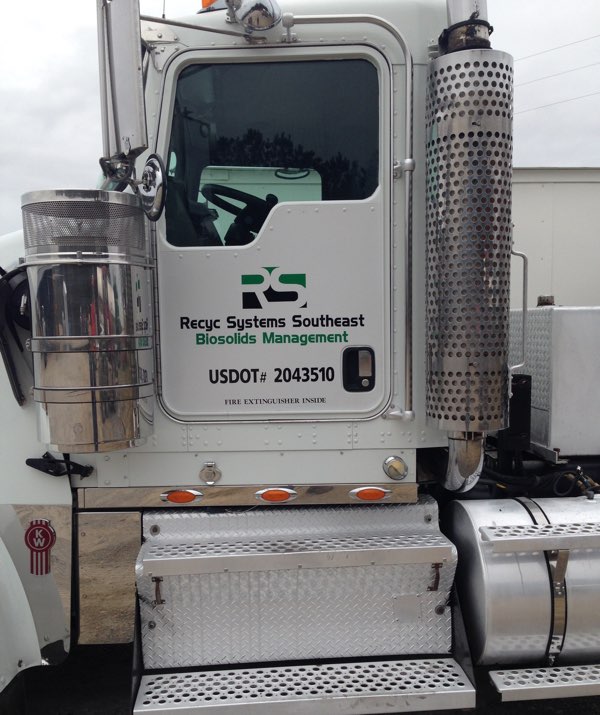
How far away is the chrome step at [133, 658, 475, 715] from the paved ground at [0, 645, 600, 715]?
71cm

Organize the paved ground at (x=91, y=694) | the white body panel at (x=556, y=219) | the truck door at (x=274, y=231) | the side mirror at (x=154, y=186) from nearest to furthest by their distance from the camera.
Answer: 1. the side mirror at (x=154, y=186)
2. the truck door at (x=274, y=231)
3. the paved ground at (x=91, y=694)
4. the white body panel at (x=556, y=219)

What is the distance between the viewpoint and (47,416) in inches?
76.8

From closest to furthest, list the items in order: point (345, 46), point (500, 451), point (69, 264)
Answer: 1. point (69, 264)
2. point (345, 46)
3. point (500, 451)

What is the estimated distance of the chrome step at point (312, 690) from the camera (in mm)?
1955

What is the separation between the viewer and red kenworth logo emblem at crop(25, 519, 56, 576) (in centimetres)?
216

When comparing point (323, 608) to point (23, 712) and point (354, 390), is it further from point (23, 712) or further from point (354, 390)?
point (23, 712)

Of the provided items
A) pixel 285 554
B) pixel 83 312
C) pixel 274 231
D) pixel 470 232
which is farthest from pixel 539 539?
pixel 83 312

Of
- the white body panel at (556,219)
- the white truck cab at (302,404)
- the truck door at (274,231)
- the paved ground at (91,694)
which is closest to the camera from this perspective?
the white truck cab at (302,404)

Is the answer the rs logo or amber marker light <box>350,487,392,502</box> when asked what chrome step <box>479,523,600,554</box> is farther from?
the rs logo

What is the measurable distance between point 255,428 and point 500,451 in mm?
1098

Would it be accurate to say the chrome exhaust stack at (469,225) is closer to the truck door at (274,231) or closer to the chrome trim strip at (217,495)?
the truck door at (274,231)

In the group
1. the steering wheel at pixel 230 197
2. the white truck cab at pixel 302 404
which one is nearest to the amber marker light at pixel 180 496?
the white truck cab at pixel 302 404

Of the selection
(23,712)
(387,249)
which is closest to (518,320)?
(387,249)

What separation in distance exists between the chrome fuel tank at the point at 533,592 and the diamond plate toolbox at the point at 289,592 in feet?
0.43
